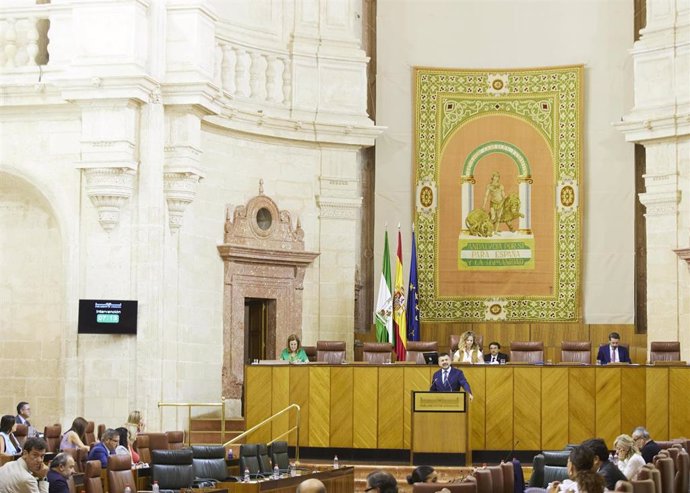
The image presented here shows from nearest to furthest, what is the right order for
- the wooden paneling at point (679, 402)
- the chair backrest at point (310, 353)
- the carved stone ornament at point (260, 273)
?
the wooden paneling at point (679, 402), the chair backrest at point (310, 353), the carved stone ornament at point (260, 273)

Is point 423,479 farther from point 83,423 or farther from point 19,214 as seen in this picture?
point 19,214

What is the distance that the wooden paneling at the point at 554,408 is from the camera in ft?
49.2

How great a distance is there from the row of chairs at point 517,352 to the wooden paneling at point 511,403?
0.64m

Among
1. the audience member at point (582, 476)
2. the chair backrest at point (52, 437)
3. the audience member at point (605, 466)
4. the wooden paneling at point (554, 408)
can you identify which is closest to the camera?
the audience member at point (582, 476)

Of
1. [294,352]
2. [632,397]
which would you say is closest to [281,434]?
[294,352]

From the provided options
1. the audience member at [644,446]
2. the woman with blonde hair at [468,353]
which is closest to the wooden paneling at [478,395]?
the woman with blonde hair at [468,353]

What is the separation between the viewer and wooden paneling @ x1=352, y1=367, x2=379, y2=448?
15.3 m

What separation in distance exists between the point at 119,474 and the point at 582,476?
4581mm

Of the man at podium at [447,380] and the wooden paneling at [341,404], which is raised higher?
the man at podium at [447,380]

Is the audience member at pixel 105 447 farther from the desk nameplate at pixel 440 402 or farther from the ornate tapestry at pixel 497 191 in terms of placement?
the ornate tapestry at pixel 497 191

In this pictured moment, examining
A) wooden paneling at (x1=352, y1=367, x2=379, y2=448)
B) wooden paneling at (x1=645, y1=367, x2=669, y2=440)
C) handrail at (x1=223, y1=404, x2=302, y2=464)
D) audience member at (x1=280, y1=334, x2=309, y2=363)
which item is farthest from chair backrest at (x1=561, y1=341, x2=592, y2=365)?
handrail at (x1=223, y1=404, x2=302, y2=464)

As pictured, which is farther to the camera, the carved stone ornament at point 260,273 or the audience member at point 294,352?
the carved stone ornament at point 260,273

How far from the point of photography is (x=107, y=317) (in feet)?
49.9

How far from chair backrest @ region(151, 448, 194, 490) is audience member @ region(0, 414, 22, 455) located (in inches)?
66.7
